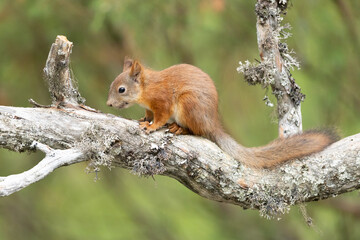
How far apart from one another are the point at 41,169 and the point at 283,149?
5.29ft

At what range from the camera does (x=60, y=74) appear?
329 centimetres

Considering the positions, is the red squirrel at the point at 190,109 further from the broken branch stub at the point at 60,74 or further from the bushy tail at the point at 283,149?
the broken branch stub at the point at 60,74

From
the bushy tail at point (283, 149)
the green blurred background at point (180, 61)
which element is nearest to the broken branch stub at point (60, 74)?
the bushy tail at point (283, 149)

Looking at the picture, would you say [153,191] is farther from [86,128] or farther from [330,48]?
[86,128]

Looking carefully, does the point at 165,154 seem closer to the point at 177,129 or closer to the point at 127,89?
the point at 177,129

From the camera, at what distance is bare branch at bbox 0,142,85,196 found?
263 centimetres

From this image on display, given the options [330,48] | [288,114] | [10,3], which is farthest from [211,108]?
[10,3]

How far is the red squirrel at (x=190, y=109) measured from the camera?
3.51 m

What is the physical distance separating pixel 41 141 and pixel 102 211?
6.34 metres

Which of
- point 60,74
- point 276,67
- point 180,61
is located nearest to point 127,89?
point 60,74

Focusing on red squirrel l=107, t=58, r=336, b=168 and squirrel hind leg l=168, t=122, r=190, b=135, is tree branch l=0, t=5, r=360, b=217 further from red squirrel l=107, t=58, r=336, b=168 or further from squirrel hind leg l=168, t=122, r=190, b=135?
squirrel hind leg l=168, t=122, r=190, b=135

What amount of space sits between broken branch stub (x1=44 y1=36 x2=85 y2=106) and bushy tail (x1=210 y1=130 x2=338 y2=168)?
109 cm

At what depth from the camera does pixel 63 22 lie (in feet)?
19.2

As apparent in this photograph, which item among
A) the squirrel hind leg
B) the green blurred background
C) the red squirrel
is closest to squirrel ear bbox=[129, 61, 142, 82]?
the red squirrel
